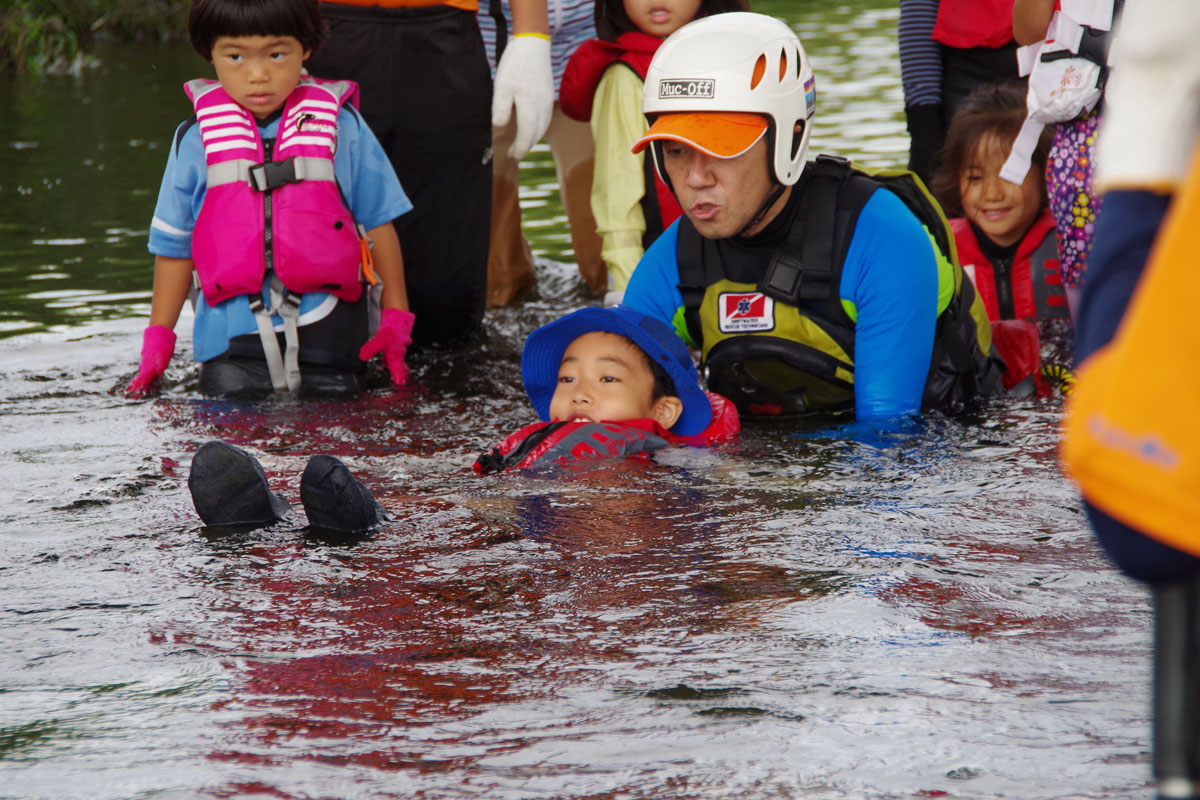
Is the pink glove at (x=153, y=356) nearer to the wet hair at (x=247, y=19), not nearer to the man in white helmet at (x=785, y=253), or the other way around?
the wet hair at (x=247, y=19)

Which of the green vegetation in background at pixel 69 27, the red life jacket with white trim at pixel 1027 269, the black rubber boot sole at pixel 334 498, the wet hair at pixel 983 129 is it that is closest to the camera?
the black rubber boot sole at pixel 334 498

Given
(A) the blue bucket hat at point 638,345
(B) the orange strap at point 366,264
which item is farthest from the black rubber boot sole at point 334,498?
(B) the orange strap at point 366,264

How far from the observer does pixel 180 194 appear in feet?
18.8

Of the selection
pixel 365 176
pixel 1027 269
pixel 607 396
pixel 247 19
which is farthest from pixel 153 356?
pixel 1027 269

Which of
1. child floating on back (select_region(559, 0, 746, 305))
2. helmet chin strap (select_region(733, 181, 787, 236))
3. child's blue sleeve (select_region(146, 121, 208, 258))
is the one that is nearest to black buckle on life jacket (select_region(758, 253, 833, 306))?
helmet chin strap (select_region(733, 181, 787, 236))

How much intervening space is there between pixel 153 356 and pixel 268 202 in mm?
759

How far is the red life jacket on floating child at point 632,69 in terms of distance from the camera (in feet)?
22.3

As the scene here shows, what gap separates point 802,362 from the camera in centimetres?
517

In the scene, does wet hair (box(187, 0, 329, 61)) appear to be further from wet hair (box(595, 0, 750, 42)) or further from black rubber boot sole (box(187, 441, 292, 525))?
black rubber boot sole (box(187, 441, 292, 525))

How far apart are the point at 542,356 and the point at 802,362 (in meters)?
0.94

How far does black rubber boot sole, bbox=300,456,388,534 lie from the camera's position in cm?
382

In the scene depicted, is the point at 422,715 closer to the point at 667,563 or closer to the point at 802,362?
the point at 667,563

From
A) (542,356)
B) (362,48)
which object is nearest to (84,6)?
(362,48)

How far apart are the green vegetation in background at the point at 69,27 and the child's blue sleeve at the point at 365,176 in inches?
631
